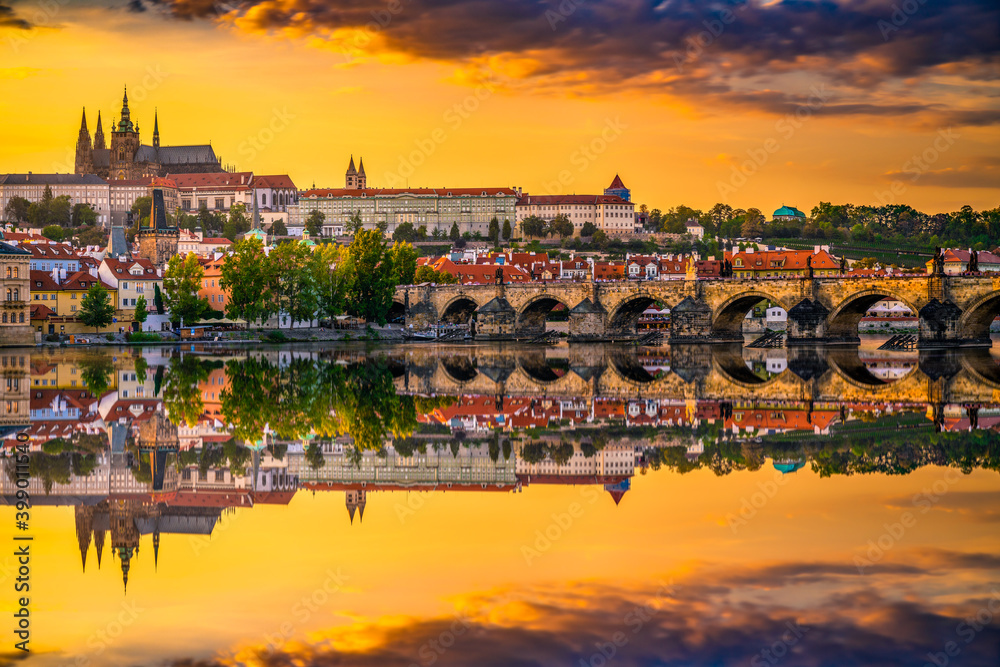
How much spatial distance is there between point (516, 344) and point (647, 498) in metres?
46.7

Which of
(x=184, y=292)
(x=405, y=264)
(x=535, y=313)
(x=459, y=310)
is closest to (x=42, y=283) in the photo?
(x=184, y=292)

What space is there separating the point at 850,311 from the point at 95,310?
34.8 meters

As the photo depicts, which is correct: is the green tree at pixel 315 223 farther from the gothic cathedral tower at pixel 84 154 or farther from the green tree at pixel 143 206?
the gothic cathedral tower at pixel 84 154

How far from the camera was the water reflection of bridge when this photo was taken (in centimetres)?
2573

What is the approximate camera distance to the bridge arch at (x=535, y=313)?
64.4 metres

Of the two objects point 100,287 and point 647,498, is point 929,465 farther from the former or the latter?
point 100,287

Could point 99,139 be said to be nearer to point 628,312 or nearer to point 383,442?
point 628,312

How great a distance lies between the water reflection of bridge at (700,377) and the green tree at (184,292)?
17.2 meters

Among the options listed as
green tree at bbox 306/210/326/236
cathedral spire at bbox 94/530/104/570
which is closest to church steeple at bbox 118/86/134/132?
green tree at bbox 306/210/326/236

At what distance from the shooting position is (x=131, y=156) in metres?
176

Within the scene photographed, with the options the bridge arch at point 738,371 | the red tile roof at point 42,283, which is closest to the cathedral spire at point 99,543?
the bridge arch at point 738,371

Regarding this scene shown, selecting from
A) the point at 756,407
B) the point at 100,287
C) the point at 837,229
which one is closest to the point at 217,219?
the point at 837,229

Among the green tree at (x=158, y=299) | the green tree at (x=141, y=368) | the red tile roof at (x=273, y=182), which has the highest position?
the red tile roof at (x=273, y=182)

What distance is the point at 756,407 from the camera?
22.5 meters
